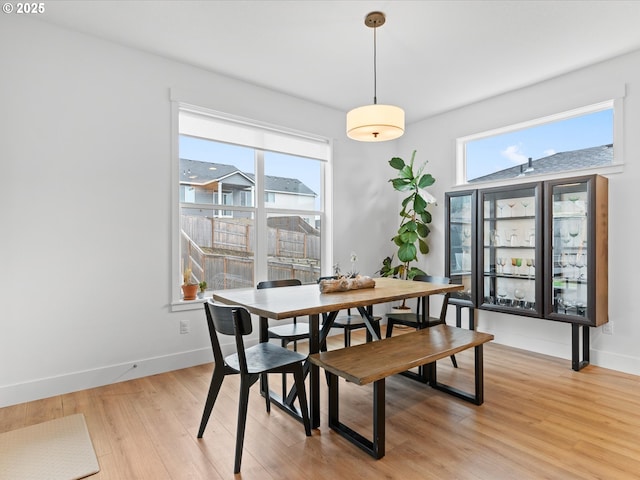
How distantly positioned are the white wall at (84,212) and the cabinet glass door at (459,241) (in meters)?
2.85

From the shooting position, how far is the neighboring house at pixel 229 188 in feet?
11.7

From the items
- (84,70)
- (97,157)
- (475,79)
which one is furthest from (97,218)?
(475,79)

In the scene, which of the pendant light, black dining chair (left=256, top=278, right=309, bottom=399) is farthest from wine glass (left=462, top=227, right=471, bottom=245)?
black dining chair (left=256, top=278, right=309, bottom=399)

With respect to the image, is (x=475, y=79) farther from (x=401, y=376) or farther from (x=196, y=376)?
(x=196, y=376)

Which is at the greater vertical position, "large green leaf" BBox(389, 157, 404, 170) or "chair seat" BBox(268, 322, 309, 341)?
"large green leaf" BBox(389, 157, 404, 170)

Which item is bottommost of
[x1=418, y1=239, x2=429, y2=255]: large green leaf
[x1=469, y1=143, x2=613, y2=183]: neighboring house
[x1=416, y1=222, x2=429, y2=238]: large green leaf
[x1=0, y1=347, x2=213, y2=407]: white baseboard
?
[x1=0, y1=347, x2=213, y2=407]: white baseboard

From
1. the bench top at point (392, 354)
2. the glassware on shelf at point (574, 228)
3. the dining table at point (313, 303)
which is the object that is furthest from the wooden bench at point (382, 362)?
the glassware on shelf at point (574, 228)

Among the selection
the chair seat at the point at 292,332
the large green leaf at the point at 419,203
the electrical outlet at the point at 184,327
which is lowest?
the electrical outlet at the point at 184,327

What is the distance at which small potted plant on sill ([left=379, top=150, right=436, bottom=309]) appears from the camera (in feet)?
15.0

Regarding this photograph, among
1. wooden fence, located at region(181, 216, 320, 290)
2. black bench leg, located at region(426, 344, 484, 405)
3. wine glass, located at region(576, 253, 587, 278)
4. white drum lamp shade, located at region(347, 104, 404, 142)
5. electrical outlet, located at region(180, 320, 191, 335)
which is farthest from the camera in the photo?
wooden fence, located at region(181, 216, 320, 290)

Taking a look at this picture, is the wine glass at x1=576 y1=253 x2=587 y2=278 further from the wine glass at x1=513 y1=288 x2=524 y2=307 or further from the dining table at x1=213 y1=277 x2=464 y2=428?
the dining table at x1=213 y1=277 x2=464 y2=428

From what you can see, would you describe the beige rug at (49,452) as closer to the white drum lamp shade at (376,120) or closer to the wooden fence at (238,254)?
the wooden fence at (238,254)

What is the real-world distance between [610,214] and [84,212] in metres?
4.60

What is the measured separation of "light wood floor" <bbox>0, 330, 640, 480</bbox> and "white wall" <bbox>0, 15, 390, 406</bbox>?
322mm
